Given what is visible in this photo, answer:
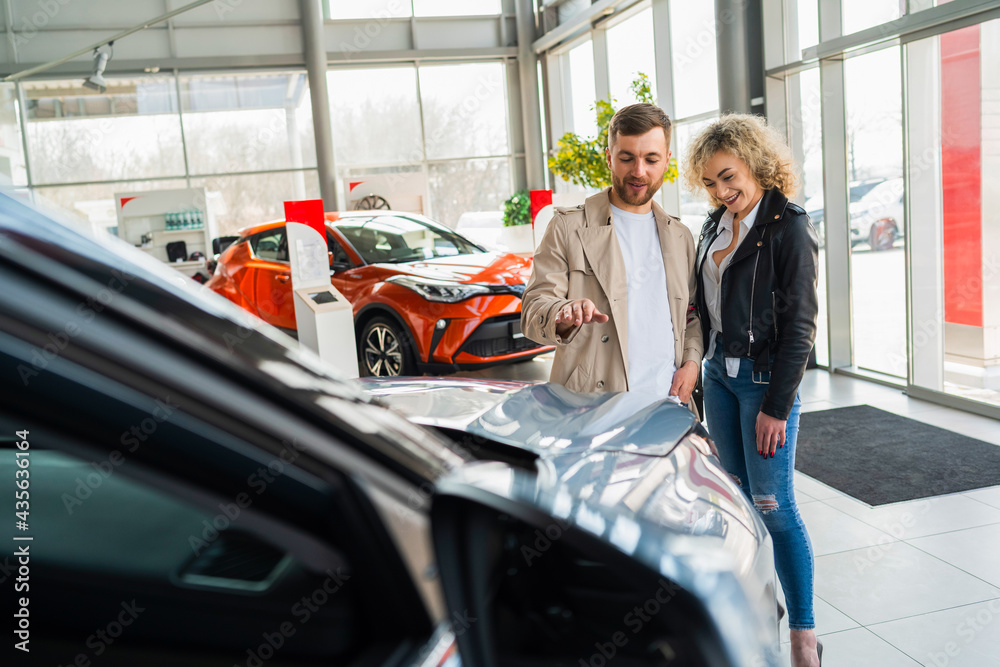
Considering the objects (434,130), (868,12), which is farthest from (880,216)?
(434,130)

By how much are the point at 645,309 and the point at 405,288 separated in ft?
12.5

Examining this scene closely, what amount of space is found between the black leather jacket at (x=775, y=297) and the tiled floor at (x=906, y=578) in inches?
36.5

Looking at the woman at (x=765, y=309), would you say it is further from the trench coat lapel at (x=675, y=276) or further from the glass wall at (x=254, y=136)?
the glass wall at (x=254, y=136)

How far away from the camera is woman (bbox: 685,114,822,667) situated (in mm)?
2061

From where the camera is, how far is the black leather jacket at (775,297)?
2.05 metres

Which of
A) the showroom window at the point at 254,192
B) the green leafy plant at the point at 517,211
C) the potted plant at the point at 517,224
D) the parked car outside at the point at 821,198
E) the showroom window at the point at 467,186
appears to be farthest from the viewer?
the showroom window at the point at 467,186

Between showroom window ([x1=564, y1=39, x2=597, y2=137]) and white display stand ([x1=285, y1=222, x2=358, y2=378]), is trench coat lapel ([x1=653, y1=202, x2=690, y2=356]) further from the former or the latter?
showroom window ([x1=564, y1=39, x2=597, y2=137])

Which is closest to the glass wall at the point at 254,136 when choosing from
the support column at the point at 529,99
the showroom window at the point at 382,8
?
the showroom window at the point at 382,8

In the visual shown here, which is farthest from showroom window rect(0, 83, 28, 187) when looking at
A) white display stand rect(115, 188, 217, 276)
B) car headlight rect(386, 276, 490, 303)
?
car headlight rect(386, 276, 490, 303)

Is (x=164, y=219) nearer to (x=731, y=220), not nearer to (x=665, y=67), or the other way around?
(x=665, y=67)

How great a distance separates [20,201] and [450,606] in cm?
47

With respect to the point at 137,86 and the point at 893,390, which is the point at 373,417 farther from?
the point at 137,86

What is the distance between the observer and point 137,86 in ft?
42.4

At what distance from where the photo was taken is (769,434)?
2096 millimetres
